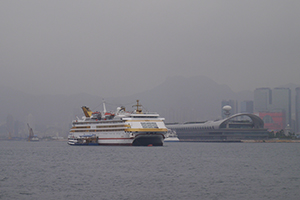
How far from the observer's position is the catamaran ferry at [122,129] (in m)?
103

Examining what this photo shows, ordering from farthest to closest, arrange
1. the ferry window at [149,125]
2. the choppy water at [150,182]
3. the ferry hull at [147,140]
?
the ferry window at [149,125] < the ferry hull at [147,140] < the choppy water at [150,182]

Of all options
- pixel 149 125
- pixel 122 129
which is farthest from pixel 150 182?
pixel 122 129

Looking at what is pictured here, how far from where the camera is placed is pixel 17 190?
35250mm

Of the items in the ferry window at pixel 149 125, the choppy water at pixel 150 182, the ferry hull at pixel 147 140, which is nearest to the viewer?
the choppy water at pixel 150 182

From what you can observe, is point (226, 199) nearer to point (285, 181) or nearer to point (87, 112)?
point (285, 181)

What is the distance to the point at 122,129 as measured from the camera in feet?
347

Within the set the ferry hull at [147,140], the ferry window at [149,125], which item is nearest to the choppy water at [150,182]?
the ferry hull at [147,140]

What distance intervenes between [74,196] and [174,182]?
10.8m

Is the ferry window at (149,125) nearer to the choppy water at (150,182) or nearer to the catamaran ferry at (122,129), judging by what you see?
the catamaran ferry at (122,129)

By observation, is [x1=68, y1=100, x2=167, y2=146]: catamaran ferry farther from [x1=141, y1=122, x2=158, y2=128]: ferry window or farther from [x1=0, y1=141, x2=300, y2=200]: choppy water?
[x1=0, y1=141, x2=300, y2=200]: choppy water

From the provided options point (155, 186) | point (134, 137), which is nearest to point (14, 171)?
point (155, 186)

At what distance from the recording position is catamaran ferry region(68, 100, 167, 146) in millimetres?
102938

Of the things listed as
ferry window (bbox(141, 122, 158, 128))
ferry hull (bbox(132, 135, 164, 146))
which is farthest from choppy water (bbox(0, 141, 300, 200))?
ferry window (bbox(141, 122, 158, 128))

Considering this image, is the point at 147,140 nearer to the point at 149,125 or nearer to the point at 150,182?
the point at 149,125
